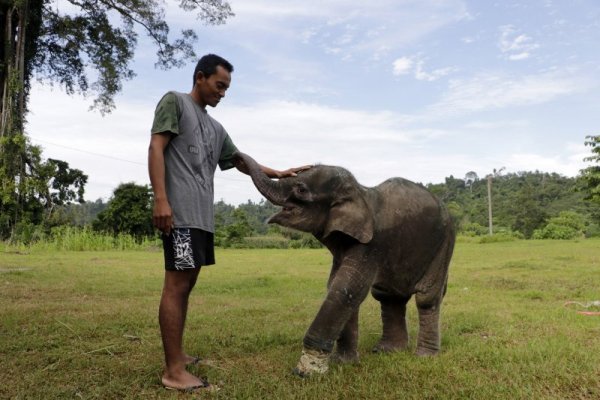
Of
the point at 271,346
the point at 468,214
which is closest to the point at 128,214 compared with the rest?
the point at 271,346

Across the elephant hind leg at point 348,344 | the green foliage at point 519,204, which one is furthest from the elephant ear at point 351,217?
the green foliage at point 519,204

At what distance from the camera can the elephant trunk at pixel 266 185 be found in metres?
3.83

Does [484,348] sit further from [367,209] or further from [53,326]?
[53,326]

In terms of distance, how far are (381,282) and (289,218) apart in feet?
2.96

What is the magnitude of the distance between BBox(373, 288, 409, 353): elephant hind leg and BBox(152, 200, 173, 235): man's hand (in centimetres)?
196

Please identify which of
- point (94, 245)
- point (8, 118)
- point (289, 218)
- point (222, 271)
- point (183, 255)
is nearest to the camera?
point (183, 255)

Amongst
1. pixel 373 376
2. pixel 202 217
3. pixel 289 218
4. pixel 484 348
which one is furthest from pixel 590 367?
pixel 202 217

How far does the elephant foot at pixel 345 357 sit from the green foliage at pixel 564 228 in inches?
1259

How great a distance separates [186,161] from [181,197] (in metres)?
0.25

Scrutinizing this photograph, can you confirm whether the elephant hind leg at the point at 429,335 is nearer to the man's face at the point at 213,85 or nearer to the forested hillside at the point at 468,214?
the forested hillside at the point at 468,214

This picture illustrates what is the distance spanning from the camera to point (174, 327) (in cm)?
344

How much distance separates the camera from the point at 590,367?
11.8 feet

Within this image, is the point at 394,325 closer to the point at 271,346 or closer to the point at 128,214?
the point at 271,346

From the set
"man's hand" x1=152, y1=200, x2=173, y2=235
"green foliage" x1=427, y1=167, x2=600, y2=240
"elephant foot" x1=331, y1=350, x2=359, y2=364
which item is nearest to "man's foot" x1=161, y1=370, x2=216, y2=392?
"man's hand" x1=152, y1=200, x2=173, y2=235
